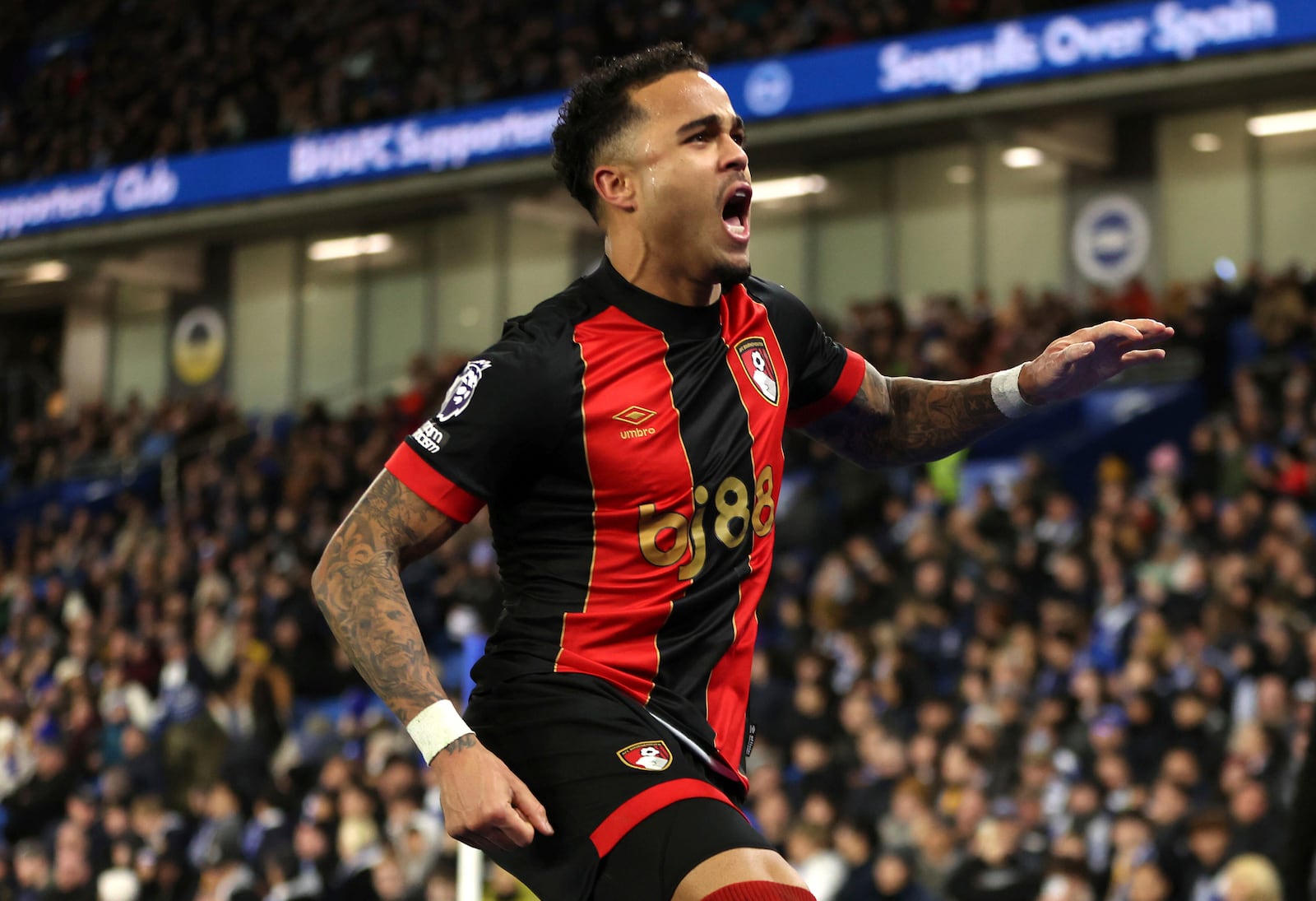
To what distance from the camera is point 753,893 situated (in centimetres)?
293

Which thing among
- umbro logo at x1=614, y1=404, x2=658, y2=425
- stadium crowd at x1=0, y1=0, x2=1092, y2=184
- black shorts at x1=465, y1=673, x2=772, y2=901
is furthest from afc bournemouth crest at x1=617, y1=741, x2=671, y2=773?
stadium crowd at x1=0, y1=0, x2=1092, y2=184

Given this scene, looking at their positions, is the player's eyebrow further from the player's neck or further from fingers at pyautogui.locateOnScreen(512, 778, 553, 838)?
fingers at pyautogui.locateOnScreen(512, 778, 553, 838)

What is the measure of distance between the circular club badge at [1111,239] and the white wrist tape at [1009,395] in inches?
665

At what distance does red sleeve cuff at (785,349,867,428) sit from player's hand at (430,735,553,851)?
1.26m

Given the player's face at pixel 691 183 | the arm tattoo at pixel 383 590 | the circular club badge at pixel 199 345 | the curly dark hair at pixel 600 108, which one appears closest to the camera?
the arm tattoo at pixel 383 590

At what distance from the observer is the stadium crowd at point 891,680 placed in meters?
9.70

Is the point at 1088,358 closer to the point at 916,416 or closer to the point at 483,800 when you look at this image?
the point at 916,416

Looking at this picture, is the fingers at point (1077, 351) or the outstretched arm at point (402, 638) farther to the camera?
the fingers at point (1077, 351)

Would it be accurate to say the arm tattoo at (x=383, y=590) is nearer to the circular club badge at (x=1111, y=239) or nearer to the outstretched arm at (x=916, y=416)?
the outstretched arm at (x=916, y=416)

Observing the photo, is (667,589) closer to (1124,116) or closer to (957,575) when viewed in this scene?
(957,575)

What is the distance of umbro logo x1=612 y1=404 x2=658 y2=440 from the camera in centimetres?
337

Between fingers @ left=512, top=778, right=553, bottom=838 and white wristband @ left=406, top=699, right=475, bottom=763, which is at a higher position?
white wristband @ left=406, top=699, right=475, bottom=763

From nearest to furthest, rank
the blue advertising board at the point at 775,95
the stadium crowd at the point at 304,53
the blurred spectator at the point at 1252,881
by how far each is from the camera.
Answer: the blurred spectator at the point at 1252,881, the blue advertising board at the point at 775,95, the stadium crowd at the point at 304,53

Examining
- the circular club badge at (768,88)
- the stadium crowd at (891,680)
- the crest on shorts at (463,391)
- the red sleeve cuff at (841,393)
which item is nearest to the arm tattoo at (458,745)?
the crest on shorts at (463,391)
